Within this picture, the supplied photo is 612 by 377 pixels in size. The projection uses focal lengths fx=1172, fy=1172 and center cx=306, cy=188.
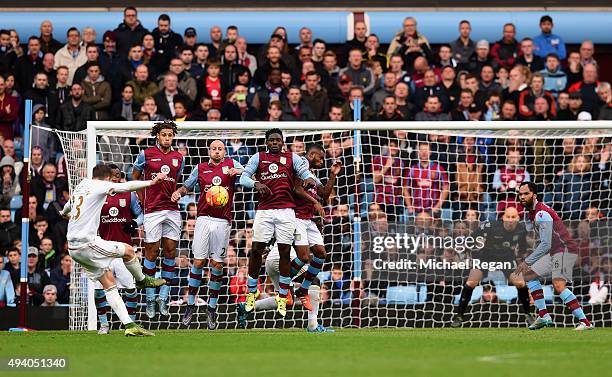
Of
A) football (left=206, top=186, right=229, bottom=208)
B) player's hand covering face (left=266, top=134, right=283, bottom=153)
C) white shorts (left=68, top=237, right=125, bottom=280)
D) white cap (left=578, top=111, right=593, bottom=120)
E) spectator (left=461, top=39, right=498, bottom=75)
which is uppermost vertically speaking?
spectator (left=461, top=39, right=498, bottom=75)

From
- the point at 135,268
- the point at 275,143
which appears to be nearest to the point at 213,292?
the point at 135,268

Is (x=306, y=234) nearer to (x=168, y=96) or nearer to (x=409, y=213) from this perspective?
(x=409, y=213)

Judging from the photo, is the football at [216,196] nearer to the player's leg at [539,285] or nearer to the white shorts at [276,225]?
the white shorts at [276,225]

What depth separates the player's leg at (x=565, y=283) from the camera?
50.6 ft

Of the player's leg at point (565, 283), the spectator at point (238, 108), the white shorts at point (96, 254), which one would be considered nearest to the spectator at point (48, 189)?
the spectator at point (238, 108)

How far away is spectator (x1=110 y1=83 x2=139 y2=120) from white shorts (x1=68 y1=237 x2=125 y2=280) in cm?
680

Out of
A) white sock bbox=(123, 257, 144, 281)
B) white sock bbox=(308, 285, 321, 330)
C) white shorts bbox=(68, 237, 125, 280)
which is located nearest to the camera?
white shorts bbox=(68, 237, 125, 280)

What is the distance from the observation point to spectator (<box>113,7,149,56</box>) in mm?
21281

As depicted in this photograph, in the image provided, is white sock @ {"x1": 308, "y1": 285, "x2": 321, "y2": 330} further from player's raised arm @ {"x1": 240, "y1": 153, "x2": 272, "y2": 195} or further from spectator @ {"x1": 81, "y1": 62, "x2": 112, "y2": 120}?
spectator @ {"x1": 81, "y1": 62, "x2": 112, "y2": 120}

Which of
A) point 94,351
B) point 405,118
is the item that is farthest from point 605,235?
point 94,351

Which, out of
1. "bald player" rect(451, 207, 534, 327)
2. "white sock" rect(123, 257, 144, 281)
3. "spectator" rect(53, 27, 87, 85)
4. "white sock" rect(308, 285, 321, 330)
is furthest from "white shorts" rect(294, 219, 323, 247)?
"spectator" rect(53, 27, 87, 85)

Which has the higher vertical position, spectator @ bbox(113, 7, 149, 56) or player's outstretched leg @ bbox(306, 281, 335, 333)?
spectator @ bbox(113, 7, 149, 56)

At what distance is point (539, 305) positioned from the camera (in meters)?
15.6

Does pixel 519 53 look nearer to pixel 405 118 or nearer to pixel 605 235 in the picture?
pixel 405 118
